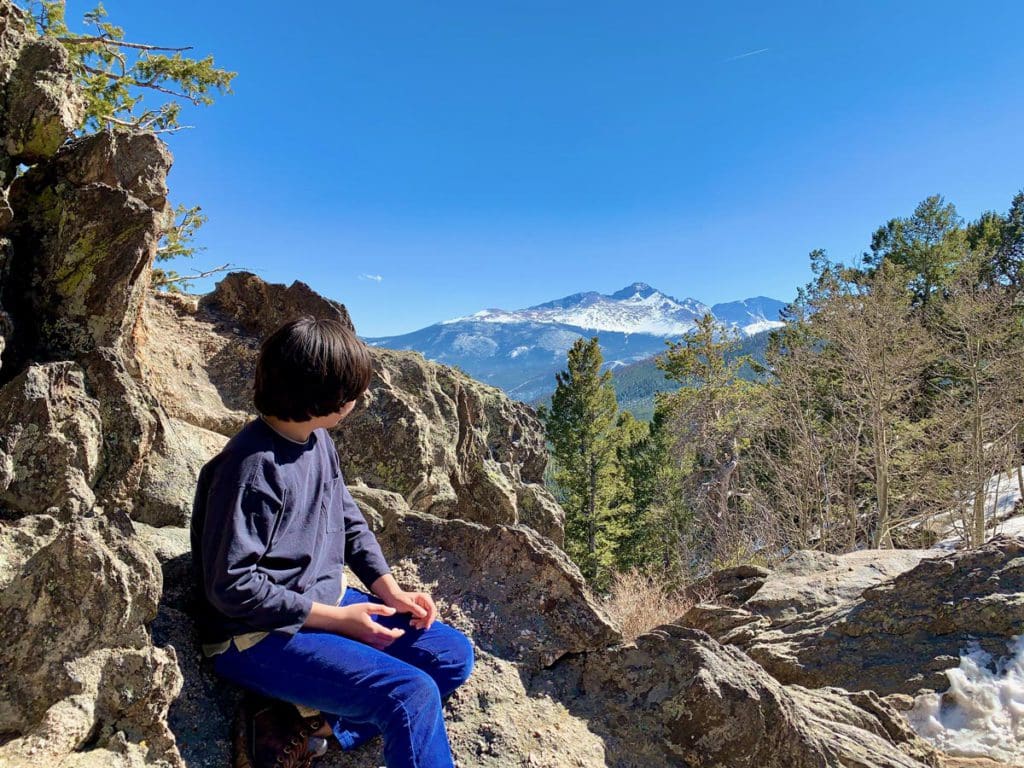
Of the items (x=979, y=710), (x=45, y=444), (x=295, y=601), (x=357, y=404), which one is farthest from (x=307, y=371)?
(x=979, y=710)

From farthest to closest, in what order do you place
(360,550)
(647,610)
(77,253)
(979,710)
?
(647,610)
(979,710)
(77,253)
(360,550)

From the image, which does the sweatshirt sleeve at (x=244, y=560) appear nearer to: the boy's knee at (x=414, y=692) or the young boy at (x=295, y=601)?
the young boy at (x=295, y=601)

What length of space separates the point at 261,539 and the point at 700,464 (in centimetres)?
3254

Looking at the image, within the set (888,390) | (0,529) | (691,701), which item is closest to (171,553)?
(0,529)

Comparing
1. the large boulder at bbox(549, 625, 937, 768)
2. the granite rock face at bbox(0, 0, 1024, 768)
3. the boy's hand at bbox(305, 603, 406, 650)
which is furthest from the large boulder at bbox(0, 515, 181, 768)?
the large boulder at bbox(549, 625, 937, 768)

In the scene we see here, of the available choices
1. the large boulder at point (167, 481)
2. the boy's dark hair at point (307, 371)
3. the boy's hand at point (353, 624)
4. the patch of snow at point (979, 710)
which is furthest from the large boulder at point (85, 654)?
the patch of snow at point (979, 710)

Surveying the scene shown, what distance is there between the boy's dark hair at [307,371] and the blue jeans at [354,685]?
897mm

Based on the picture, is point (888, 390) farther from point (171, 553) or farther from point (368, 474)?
point (171, 553)

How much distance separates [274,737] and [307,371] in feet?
4.81

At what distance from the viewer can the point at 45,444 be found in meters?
2.80

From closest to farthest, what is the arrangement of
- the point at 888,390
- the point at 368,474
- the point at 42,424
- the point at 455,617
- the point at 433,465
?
the point at 42,424 → the point at 455,617 → the point at 368,474 → the point at 433,465 → the point at 888,390

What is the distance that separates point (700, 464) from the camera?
107 ft

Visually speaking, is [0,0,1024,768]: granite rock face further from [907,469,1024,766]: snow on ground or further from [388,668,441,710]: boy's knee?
[388,668,441,710]: boy's knee

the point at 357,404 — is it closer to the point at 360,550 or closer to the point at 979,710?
the point at 360,550
